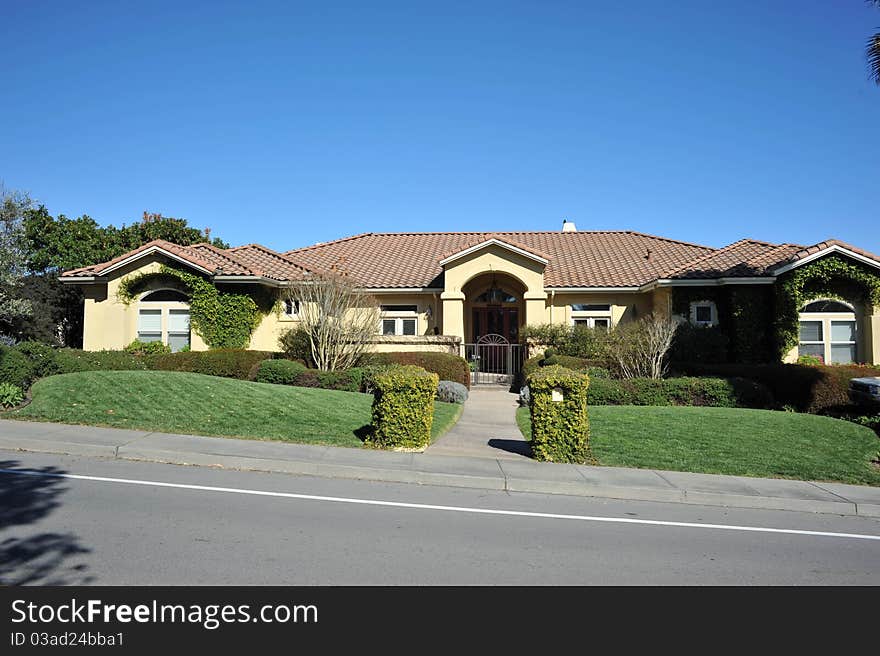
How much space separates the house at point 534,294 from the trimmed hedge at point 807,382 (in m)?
3.36

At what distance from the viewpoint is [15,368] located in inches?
576

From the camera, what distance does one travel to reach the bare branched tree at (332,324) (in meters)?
19.3

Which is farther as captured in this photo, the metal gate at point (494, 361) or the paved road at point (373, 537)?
the metal gate at point (494, 361)

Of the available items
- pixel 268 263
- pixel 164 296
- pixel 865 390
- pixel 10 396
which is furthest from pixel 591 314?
pixel 10 396

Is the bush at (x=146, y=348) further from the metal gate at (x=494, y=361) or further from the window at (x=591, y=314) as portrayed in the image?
the window at (x=591, y=314)

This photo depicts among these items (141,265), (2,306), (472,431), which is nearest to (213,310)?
(141,265)

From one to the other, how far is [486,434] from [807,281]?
549 inches

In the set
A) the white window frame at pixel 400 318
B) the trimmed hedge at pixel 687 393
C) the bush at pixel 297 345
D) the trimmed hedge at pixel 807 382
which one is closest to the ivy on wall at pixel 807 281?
the trimmed hedge at pixel 807 382

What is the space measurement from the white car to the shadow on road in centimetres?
1697

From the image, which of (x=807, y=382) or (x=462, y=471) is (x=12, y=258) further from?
(x=807, y=382)

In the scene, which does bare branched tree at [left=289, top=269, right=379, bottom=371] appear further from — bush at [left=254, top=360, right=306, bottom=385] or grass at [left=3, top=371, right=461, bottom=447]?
grass at [left=3, top=371, right=461, bottom=447]

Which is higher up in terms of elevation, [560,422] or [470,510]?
[560,422]

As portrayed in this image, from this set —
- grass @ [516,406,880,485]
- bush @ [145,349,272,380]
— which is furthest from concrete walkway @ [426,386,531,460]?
bush @ [145,349,272,380]
